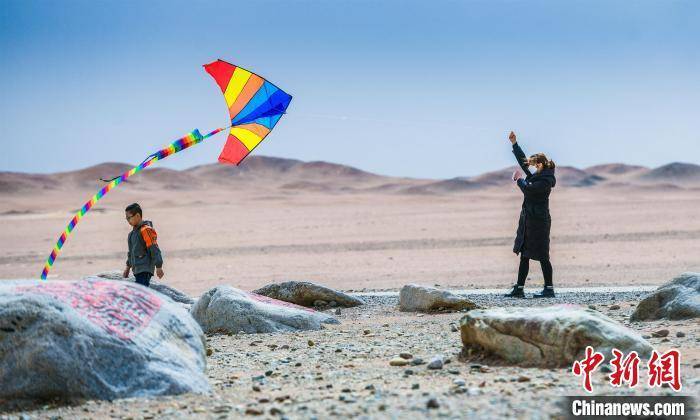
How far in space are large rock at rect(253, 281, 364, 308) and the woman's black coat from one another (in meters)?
2.53

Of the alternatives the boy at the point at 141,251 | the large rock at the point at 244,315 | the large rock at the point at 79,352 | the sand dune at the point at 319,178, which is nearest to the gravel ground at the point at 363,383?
the large rock at the point at 79,352

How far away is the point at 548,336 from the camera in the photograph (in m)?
7.06

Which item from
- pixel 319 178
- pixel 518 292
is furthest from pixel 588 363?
pixel 319 178

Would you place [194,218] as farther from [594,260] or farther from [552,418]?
[552,418]

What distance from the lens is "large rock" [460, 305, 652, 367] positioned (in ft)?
22.7

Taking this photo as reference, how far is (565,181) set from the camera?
104 m

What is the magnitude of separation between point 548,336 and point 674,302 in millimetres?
3175

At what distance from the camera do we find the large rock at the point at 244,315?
33.6 ft

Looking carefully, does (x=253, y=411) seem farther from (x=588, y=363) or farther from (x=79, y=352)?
(x=588, y=363)

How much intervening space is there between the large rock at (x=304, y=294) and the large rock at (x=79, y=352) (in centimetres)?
588

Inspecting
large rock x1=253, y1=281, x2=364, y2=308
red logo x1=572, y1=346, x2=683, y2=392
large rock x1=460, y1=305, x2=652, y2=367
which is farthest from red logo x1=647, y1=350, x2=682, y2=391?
large rock x1=253, y1=281, x2=364, y2=308

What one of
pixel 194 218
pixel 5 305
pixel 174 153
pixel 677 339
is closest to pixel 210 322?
pixel 174 153

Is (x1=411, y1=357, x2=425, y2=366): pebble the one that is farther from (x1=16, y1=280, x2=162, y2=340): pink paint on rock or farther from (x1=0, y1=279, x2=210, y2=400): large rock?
(x1=16, y1=280, x2=162, y2=340): pink paint on rock

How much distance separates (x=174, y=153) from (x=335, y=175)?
4543 inches
